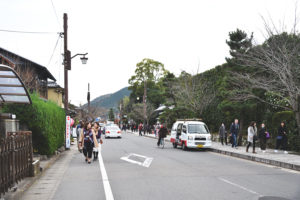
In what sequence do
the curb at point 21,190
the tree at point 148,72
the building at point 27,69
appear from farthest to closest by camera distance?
1. the tree at point 148,72
2. the building at point 27,69
3. the curb at point 21,190

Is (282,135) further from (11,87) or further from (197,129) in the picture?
(11,87)

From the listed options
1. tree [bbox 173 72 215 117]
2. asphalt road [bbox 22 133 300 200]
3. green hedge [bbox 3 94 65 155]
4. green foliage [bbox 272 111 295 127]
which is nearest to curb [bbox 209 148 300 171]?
asphalt road [bbox 22 133 300 200]

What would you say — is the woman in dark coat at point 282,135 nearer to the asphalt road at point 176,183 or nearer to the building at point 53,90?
the asphalt road at point 176,183

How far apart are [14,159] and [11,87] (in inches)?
86.0

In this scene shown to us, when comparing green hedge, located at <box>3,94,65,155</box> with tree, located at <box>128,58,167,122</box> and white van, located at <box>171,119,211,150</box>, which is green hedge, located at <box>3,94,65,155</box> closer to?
white van, located at <box>171,119,211,150</box>

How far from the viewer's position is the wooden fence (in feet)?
22.0

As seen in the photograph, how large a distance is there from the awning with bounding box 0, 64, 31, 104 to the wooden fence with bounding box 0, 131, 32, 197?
1172mm

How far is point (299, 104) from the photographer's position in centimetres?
1639

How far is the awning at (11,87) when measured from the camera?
7713 mm

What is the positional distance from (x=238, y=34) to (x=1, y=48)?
2207 centimetres

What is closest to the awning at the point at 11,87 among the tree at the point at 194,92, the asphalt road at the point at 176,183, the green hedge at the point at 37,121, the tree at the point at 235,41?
the asphalt road at the point at 176,183

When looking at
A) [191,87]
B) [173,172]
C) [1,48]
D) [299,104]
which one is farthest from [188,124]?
[1,48]

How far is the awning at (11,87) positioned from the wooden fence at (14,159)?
1.17m

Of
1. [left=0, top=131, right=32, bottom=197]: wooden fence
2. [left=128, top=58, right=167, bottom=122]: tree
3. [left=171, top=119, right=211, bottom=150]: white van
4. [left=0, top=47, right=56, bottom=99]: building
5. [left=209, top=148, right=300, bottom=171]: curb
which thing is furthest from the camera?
[left=128, top=58, right=167, bottom=122]: tree
